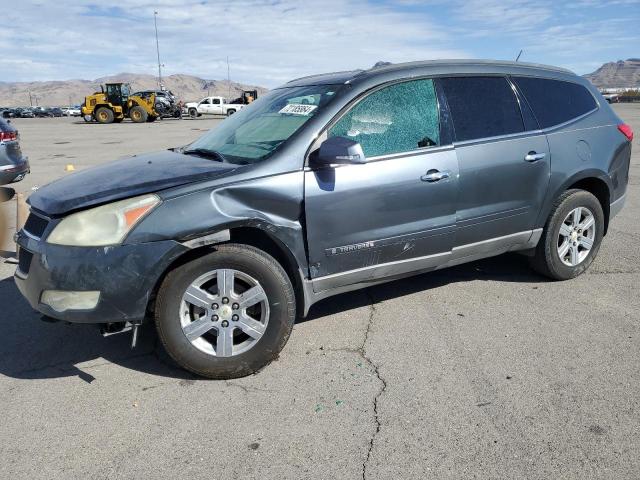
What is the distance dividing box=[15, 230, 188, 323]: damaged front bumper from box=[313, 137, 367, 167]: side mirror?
0.98m

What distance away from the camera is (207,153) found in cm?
390

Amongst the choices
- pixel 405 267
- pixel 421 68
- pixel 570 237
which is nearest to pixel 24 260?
pixel 405 267

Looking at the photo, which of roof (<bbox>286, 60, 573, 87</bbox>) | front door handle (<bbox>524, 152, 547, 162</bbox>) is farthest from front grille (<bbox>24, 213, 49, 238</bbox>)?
front door handle (<bbox>524, 152, 547, 162</bbox>)

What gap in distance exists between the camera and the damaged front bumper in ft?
9.65

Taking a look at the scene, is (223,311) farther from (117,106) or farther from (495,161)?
(117,106)

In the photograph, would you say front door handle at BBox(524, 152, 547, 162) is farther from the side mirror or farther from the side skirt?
the side mirror

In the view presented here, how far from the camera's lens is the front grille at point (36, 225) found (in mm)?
3146

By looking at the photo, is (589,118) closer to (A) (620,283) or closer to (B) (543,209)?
(B) (543,209)

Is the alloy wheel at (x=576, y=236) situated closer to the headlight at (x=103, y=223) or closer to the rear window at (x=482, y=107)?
the rear window at (x=482, y=107)

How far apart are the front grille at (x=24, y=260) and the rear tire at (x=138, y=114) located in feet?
110

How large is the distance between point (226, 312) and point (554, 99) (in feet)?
10.8

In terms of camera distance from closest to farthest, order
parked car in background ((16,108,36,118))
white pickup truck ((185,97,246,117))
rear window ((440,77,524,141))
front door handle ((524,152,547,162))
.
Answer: rear window ((440,77,524,141)), front door handle ((524,152,547,162)), white pickup truck ((185,97,246,117)), parked car in background ((16,108,36,118))

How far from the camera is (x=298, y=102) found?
12.8 feet

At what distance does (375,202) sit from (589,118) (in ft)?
7.96
